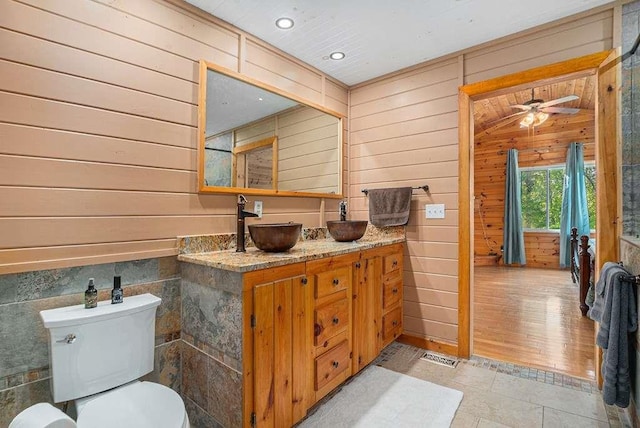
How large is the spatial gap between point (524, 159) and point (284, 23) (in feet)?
20.7

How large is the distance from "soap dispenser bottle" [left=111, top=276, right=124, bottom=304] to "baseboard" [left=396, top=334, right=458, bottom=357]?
2276 mm

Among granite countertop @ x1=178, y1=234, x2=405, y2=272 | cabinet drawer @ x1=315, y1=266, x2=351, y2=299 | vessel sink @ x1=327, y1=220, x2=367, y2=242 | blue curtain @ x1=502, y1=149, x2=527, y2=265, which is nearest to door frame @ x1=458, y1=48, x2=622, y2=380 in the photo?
vessel sink @ x1=327, y1=220, x2=367, y2=242

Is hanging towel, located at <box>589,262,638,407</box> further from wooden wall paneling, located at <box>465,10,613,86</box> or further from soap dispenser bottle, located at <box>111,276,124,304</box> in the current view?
soap dispenser bottle, located at <box>111,276,124,304</box>

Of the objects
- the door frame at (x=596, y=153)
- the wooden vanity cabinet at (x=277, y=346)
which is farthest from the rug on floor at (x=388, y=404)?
the door frame at (x=596, y=153)

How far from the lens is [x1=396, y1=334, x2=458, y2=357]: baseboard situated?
8.46 feet

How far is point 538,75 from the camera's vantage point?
7.29 ft

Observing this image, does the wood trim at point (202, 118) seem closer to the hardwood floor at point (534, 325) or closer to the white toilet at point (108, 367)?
the white toilet at point (108, 367)

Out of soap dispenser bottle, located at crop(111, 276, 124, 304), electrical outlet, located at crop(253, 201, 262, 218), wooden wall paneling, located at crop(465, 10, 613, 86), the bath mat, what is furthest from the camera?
the bath mat

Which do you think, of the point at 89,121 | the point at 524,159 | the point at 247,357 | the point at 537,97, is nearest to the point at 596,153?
the point at 247,357

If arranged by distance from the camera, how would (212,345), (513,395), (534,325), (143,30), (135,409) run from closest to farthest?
(135,409), (212,345), (143,30), (513,395), (534,325)

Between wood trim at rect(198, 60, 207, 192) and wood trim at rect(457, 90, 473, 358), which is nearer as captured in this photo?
wood trim at rect(198, 60, 207, 192)

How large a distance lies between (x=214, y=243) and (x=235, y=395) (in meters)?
0.91

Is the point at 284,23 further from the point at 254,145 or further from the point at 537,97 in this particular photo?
the point at 537,97

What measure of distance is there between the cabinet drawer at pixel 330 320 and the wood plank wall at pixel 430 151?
1.00 m
